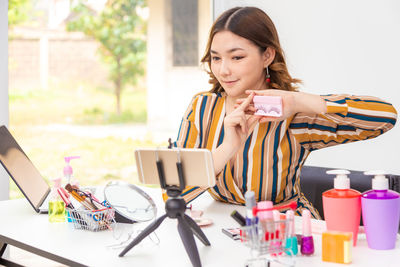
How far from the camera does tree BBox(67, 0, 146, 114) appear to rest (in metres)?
8.44

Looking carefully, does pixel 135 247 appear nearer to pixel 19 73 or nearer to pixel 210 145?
pixel 210 145

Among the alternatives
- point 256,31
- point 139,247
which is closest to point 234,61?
point 256,31

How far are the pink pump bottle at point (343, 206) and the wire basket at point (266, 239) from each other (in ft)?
0.74

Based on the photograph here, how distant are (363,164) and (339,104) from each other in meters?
1.11

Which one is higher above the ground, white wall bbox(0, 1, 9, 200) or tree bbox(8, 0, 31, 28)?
tree bbox(8, 0, 31, 28)

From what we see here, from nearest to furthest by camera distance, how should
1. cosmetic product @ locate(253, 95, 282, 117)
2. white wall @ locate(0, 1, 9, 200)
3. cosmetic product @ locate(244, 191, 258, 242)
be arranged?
cosmetic product @ locate(244, 191, 258, 242) → cosmetic product @ locate(253, 95, 282, 117) → white wall @ locate(0, 1, 9, 200)

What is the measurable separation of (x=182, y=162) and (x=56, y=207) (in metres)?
0.59

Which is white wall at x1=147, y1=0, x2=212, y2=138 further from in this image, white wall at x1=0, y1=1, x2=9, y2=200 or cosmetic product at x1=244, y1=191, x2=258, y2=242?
cosmetic product at x1=244, y1=191, x2=258, y2=242

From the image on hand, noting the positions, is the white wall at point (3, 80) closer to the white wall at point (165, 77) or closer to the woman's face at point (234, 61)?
the woman's face at point (234, 61)

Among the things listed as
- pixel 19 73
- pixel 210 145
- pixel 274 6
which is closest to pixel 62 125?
pixel 19 73

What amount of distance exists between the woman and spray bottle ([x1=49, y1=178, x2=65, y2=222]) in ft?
1.31

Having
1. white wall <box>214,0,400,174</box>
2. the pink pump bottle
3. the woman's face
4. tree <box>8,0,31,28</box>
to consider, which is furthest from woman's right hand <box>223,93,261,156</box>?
tree <box>8,0,31,28</box>

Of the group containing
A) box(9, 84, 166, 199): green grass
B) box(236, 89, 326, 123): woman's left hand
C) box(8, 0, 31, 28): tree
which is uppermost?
box(8, 0, 31, 28): tree

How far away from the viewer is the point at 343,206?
131cm
